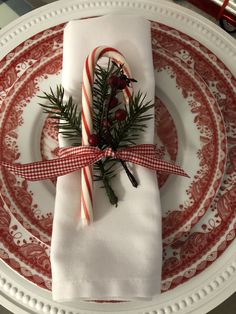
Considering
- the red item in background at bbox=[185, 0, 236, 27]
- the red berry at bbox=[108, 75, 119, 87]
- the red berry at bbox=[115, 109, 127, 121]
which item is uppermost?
the red item in background at bbox=[185, 0, 236, 27]

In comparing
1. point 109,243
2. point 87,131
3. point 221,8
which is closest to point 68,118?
point 87,131

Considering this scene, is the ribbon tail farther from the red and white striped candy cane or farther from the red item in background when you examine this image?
the red item in background

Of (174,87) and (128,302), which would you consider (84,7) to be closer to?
(174,87)

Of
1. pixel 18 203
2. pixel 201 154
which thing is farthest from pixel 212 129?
pixel 18 203

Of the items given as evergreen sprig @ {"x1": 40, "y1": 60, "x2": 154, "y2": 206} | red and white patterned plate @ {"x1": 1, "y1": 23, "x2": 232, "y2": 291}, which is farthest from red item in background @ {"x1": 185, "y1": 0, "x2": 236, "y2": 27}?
evergreen sprig @ {"x1": 40, "y1": 60, "x2": 154, "y2": 206}

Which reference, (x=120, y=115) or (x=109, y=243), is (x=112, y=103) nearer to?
(x=120, y=115)

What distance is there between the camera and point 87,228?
453 millimetres

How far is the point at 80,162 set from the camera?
0.45 metres

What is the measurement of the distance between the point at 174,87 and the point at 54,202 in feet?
0.77

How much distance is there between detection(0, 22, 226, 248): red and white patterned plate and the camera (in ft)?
1.60

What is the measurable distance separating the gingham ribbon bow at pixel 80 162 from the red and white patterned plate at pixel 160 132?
0.11 ft

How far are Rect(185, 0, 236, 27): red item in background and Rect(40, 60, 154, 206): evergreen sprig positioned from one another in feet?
1.12

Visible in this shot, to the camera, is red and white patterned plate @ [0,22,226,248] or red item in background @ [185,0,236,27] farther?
red item in background @ [185,0,236,27]

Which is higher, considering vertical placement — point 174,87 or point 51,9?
point 51,9
